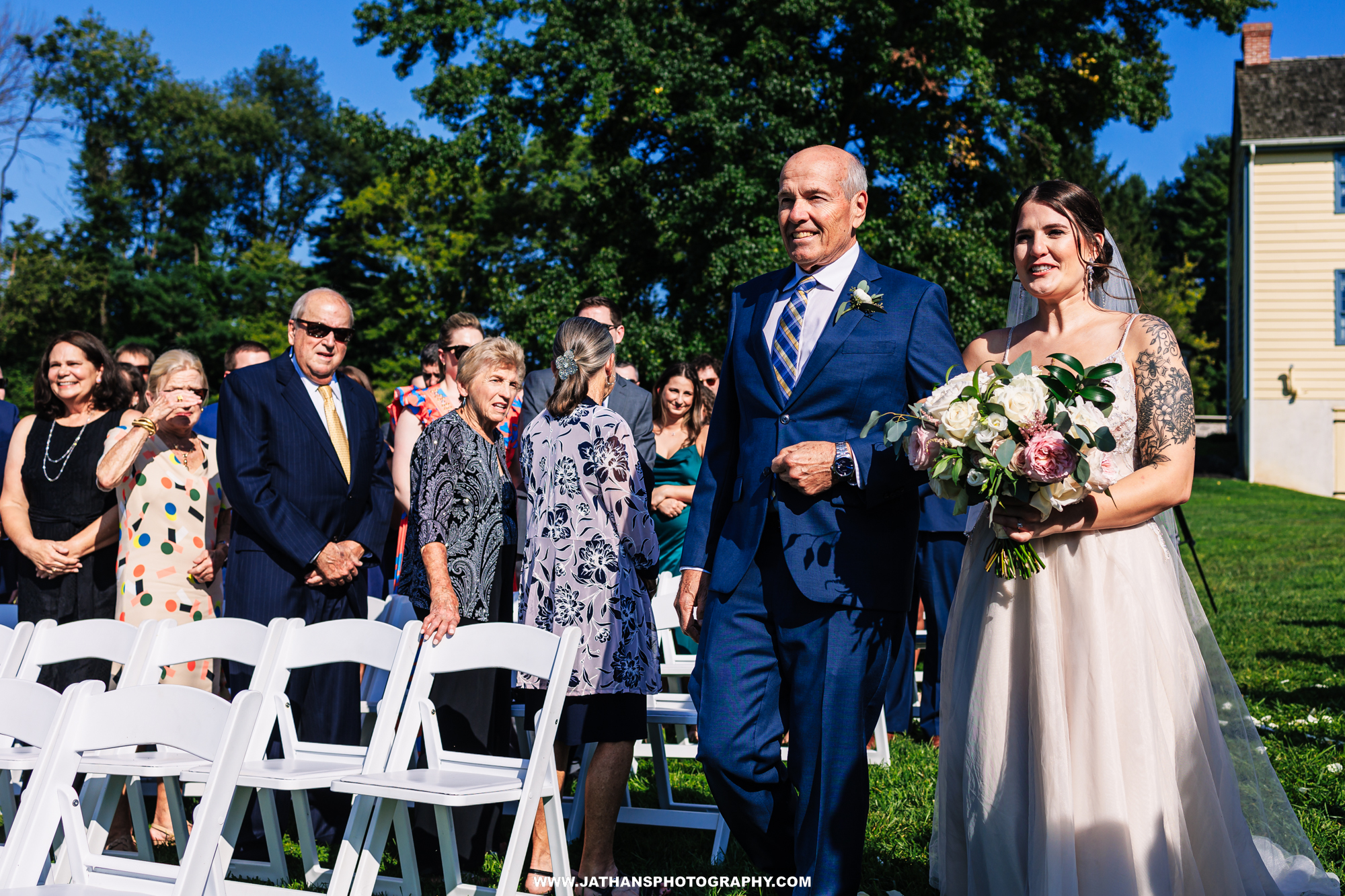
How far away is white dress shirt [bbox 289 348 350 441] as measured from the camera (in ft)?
16.8

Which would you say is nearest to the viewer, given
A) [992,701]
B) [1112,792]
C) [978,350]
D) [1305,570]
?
[1112,792]

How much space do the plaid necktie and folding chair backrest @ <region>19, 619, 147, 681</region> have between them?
2702 millimetres

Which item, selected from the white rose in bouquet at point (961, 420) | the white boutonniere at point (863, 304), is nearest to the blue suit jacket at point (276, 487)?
the white boutonniere at point (863, 304)

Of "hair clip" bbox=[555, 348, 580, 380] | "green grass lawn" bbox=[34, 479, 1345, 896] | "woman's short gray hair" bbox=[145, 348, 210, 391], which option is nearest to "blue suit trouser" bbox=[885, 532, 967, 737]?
"green grass lawn" bbox=[34, 479, 1345, 896]

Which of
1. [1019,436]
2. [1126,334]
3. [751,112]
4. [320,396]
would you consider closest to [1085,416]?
[1019,436]

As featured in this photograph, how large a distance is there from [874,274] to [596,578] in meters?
1.61

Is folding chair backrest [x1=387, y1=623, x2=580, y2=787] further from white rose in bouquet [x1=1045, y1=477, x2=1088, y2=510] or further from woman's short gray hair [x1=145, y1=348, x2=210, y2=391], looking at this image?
woman's short gray hair [x1=145, y1=348, x2=210, y2=391]

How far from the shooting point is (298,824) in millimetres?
4277

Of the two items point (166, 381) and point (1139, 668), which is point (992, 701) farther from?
point (166, 381)

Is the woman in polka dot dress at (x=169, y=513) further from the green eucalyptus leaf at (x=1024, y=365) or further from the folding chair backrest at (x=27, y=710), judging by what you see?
the green eucalyptus leaf at (x=1024, y=365)

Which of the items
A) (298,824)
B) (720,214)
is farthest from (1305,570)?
(298,824)

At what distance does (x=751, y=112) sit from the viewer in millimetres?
17938

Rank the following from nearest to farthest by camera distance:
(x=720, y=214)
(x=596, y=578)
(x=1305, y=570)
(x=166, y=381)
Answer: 1. (x=596, y=578)
2. (x=166, y=381)
3. (x=1305, y=570)
4. (x=720, y=214)

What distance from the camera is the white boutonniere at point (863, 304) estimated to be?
3285 millimetres
